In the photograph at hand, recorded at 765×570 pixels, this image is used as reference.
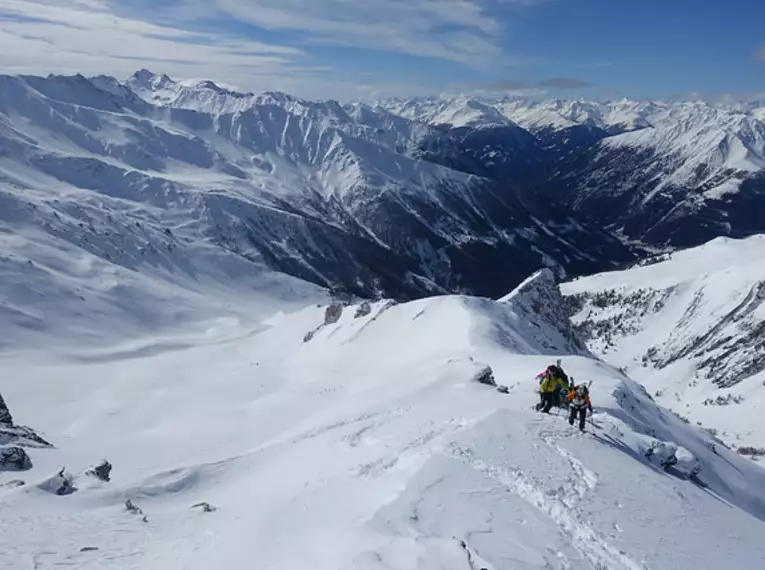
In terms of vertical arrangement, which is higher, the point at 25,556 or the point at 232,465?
the point at 25,556

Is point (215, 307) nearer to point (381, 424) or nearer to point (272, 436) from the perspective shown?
point (272, 436)

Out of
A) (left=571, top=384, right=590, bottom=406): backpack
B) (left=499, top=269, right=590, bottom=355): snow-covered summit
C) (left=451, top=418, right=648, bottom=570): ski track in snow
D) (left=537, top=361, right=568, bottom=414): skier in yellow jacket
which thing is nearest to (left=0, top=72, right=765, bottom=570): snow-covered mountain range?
(left=451, top=418, right=648, bottom=570): ski track in snow

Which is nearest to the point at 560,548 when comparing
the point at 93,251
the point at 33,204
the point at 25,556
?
the point at 25,556

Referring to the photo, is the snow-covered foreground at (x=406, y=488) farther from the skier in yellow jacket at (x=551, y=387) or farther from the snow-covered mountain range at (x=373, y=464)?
the skier in yellow jacket at (x=551, y=387)

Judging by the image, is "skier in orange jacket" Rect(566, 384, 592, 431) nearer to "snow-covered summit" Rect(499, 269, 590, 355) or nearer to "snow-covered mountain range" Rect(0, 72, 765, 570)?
"snow-covered mountain range" Rect(0, 72, 765, 570)

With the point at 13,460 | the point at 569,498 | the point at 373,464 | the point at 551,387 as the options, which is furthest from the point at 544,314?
the point at 13,460

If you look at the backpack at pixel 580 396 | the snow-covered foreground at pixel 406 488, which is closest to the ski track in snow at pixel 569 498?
the snow-covered foreground at pixel 406 488

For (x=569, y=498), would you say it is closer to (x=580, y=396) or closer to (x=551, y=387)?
(x=580, y=396)
